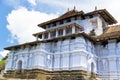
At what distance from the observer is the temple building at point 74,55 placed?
2217cm

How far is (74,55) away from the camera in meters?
22.3

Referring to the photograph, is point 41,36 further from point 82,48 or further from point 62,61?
point 82,48

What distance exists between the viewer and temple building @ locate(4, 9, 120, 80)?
72.7ft

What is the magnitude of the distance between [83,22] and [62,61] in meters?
7.71

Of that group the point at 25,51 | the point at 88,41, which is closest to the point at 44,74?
the point at 25,51

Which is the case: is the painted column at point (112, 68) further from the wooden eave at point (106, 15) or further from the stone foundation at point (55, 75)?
the wooden eave at point (106, 15)

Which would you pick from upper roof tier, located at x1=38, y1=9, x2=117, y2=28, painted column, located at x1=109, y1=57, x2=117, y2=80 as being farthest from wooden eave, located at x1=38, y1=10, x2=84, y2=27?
painted column, located at x1=109, y1=57, x2=117, y2=80

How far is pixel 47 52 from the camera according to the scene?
2444 centimetres

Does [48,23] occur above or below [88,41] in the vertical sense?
above

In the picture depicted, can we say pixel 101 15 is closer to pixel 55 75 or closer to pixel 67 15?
pixel 67 15

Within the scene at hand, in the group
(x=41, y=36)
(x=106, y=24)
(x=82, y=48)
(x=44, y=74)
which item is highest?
(x=106, y=24)

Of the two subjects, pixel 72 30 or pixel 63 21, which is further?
pixel 63 21

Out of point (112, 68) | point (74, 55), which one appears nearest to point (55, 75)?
point (74, 55)

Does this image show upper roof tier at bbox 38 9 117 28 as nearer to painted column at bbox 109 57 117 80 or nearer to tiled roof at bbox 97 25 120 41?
tiled roof at bbox 97 25 120 41
